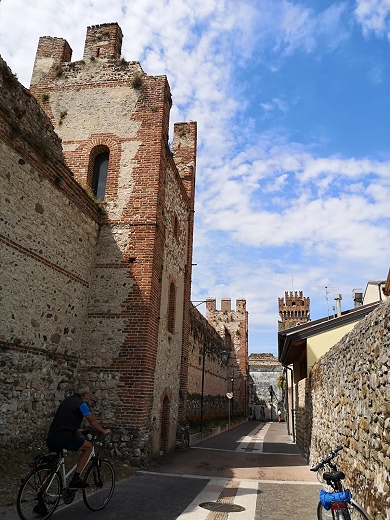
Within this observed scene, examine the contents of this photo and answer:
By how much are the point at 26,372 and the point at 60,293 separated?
75.3 inches

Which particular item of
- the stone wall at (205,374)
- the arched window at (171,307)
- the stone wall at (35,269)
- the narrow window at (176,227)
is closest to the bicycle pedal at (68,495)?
the stone wall at (35,269)

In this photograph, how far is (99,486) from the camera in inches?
235

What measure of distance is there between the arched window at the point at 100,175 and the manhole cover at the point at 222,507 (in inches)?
320

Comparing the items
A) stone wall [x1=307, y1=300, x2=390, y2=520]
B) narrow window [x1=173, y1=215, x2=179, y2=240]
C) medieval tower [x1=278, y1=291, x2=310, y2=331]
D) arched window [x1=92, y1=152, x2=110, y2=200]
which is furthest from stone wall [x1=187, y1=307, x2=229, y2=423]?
medieval tower [x1=278, y1=291, x2=310, y2=331]

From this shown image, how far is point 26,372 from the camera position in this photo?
7.71m

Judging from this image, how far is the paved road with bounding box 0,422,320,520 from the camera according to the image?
5.60 meters

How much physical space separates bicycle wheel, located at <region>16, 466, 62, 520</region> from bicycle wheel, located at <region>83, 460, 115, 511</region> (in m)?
0.55

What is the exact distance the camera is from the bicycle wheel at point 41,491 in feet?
16.1

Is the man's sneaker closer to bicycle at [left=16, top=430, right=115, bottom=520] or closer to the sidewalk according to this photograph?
bicycle at [left=16, top=430, right=115, bottom=520]

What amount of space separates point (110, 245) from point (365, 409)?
302 inches

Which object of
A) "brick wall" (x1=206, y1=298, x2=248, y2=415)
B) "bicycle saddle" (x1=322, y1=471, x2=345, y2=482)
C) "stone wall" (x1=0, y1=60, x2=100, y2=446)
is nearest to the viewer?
"bicycle saddle" (x1=322, y1=471, x2=345, y2=482)

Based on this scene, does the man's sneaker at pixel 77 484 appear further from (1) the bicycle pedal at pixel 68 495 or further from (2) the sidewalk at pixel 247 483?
(2) the sidewalk at pixel 247 483

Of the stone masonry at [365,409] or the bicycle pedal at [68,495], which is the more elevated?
the stone masonry at [365,409]

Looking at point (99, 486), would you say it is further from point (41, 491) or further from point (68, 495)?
point (41, 491)
